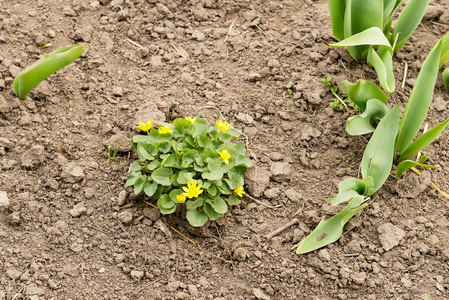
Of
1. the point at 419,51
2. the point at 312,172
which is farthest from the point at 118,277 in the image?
the point at 419,51

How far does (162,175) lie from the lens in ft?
7.37

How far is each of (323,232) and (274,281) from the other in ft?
1.11

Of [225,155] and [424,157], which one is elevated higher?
[225,155]

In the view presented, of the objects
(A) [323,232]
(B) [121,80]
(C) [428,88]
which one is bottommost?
(A) [323,232]

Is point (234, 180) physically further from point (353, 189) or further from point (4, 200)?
point (4, 200)

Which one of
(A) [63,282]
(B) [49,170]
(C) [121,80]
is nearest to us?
(A) [63,282]

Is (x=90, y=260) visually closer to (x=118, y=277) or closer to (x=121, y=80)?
(x=118, y=277)

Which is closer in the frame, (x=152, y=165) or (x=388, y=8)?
(x=152, y=165)

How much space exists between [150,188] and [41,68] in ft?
2.89

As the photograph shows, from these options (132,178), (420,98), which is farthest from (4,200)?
(420,98)

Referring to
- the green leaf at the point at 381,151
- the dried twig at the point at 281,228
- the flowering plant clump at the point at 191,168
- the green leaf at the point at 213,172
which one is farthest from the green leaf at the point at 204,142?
the green leaf at the point at 381,151

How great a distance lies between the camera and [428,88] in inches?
90.8

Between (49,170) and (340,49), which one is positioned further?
(340,49)

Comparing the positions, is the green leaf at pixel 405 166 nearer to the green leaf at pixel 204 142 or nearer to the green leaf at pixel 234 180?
the green leaf at pixel 234 180
